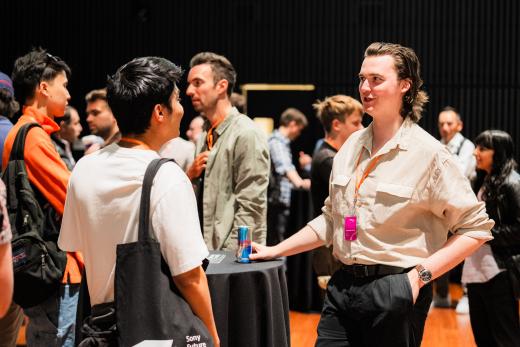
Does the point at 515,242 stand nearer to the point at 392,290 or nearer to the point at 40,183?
the point at 392,290

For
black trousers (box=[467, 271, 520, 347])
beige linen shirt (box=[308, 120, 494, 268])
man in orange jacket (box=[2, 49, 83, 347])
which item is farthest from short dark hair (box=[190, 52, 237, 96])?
black trousers (box=[467, 271, 520, 347])

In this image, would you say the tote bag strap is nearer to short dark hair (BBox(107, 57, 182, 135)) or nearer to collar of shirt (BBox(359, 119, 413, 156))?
short dark hair (BBox(107, 57, 182, 135))

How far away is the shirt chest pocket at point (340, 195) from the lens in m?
2.64

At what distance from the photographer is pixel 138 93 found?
2.14m

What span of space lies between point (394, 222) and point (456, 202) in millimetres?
221

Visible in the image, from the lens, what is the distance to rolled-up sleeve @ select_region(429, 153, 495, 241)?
2447 mm

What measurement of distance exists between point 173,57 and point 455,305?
537cm

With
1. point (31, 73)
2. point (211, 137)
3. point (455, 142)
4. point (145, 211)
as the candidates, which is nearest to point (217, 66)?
point (211, 137)

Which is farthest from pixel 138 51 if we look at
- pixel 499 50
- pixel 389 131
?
pixel 389 131

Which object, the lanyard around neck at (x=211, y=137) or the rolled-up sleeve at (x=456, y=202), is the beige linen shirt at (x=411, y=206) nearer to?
the rolled-up sleeve at (x=456, y=202)

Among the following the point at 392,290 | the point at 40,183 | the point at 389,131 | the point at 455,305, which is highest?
the point at 389,131

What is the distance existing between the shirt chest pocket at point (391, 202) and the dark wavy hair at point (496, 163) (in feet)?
7.76

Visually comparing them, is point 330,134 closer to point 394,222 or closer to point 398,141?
point 398,141

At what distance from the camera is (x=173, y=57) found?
1027cm
